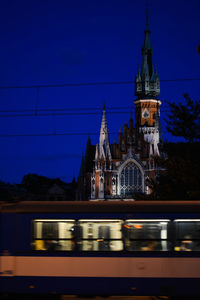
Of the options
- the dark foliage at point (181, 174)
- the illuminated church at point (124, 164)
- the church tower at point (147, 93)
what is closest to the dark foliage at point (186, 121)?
the dark foliage at point (181, 174)

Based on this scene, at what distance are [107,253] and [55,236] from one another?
1388mm

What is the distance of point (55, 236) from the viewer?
10.5 metres

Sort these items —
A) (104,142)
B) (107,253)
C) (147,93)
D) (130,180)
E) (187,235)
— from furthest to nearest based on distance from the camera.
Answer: (147,93)
(104,142)
(130,180)
(107,253)
(187,235)

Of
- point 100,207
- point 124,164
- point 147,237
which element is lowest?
point 147,237

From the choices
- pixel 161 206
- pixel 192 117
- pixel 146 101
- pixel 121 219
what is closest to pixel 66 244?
pixel 121 219

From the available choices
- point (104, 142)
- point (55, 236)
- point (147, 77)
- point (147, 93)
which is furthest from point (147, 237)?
point (147, 77)

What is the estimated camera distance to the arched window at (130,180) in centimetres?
6394

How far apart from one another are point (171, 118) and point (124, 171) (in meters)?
42.4

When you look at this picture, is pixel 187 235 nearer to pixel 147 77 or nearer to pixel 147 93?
pixel 147 93

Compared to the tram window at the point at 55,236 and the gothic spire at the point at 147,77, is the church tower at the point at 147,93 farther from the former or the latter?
the tram window at the point at 55,236

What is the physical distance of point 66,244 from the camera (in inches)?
411

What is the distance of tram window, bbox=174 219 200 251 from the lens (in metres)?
10.2

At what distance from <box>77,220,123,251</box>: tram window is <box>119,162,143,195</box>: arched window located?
174 feet

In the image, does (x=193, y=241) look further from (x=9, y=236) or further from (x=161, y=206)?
(x=9, y=236)
